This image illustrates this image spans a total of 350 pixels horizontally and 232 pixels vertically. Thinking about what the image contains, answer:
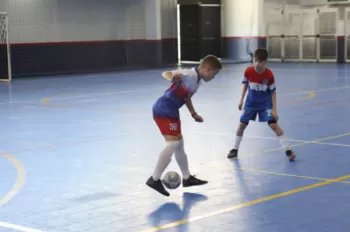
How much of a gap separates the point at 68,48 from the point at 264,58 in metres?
23.7

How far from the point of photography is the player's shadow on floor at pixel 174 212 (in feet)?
22.2

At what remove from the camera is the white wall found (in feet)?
99.1

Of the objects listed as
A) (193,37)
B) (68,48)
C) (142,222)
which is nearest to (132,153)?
(142,222)

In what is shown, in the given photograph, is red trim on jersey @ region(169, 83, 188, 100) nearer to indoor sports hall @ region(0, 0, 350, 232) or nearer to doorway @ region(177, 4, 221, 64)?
indoor sports hall @ region(0, 0, 350, 232)

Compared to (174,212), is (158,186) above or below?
above

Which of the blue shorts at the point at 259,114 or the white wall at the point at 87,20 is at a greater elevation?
the white wall at the point at 87,20

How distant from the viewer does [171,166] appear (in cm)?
962

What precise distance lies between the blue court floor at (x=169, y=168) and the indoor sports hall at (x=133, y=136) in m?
0.02

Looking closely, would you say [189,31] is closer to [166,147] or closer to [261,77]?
A: [261,77]

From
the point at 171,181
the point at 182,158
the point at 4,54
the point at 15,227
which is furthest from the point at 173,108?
the point at 4,54

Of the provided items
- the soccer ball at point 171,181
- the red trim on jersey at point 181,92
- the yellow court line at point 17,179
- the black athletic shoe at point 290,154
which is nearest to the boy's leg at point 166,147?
the soccer ball at point 171,181

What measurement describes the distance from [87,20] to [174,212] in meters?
26.9

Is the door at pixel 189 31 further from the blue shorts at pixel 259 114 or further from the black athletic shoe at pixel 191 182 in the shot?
the black athletic shoe at pixel 191 182

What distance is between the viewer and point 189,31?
40.4 metres
